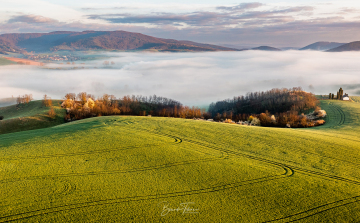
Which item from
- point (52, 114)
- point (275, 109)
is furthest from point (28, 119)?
point (275, 109)

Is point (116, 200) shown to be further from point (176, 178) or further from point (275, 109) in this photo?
point (275, 109)

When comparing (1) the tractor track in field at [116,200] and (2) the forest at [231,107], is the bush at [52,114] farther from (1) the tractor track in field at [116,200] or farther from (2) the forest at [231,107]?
(1) the tractor track in field at [116,200]

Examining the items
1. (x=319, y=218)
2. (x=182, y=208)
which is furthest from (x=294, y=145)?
(x=182, y=208)

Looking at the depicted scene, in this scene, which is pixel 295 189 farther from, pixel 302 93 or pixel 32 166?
pixel 302 93

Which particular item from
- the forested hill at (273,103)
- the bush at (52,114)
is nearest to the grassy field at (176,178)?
the bush at (52,114)

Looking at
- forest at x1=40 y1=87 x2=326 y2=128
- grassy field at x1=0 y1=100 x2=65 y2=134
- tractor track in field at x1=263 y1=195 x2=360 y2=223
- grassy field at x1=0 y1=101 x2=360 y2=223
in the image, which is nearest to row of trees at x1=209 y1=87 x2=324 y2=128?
forest at x1=40 y1=87 x2=326 y2=128

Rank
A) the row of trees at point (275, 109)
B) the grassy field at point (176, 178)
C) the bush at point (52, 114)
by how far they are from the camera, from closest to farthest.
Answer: the grassy field at point (176, 178) < the row of trees at point (275, 109) < the bush at point (52, 114)
